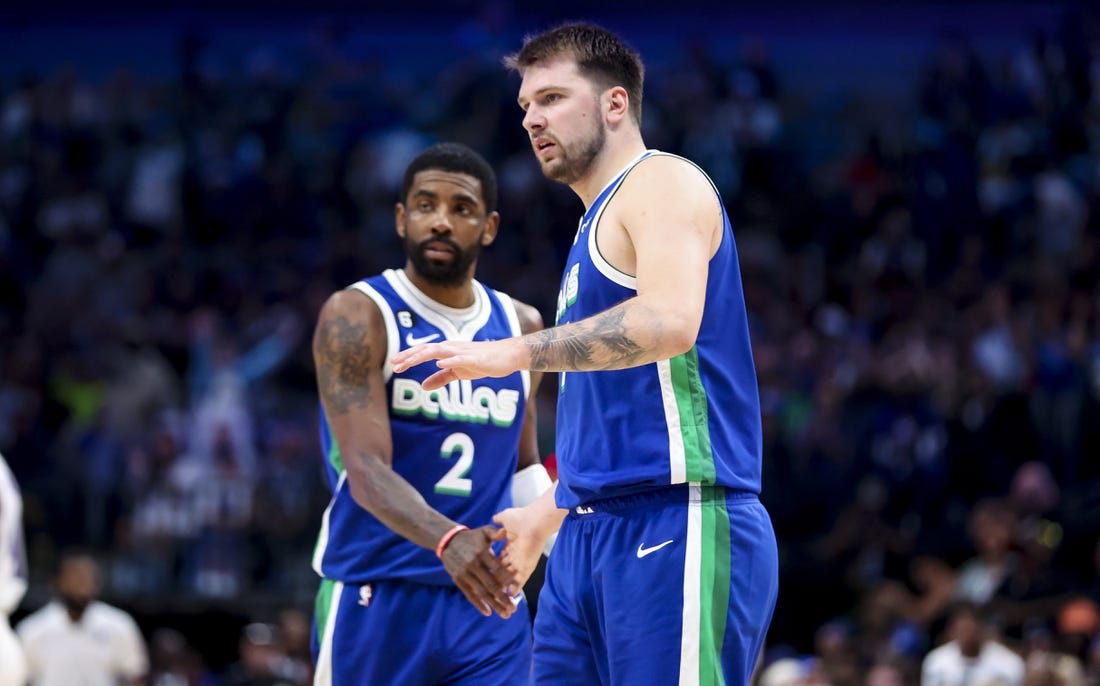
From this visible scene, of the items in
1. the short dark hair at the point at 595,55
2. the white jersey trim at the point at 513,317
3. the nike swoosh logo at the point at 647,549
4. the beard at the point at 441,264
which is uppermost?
the short dark hair at the point at 595,55

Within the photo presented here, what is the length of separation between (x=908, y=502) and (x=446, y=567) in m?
8.43

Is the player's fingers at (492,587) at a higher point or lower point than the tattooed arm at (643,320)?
lower

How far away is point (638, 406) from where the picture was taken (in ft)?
15.1

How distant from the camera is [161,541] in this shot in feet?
44.4

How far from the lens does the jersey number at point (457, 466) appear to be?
599 centimetres

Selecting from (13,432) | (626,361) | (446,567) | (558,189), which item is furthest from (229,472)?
(626,361)

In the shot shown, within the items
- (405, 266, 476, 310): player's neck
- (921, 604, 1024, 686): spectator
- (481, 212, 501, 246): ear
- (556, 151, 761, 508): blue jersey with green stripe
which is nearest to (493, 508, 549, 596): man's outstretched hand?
(556, 151, 761, 508): blue jersey with green stripe

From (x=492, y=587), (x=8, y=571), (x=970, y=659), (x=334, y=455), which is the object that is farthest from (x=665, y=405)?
(x=970, y=659)

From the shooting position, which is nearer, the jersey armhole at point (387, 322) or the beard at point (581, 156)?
the beard at point (581, 156)

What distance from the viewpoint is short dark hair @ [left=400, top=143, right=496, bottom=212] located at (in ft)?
20.7

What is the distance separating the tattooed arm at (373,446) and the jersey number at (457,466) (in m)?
0.23

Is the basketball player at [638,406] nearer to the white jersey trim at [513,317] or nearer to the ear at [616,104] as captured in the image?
the ear at [616,104]

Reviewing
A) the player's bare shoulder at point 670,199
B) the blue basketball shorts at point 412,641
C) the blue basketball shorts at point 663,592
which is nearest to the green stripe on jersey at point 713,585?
the blue basketball shorts at point 663,592

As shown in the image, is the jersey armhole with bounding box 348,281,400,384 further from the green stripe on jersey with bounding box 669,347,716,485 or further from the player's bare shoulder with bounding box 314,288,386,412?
the green stripe on jersey with bounding box 669,347,716,485
